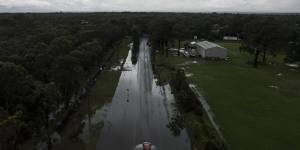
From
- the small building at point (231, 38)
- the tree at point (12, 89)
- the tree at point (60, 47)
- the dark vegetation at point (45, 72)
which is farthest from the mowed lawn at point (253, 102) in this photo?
the small building at point (231, 38)

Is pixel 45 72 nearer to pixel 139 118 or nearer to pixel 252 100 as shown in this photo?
pixel 139 118

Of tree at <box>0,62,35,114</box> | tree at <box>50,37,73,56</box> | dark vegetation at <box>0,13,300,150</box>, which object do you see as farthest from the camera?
tree at <box>50,37,73,56</box>

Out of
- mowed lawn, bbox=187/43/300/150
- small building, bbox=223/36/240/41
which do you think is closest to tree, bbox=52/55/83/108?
mowed lawn, bbox=187/43/300/150

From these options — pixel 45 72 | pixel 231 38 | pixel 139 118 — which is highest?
pixel 45 72

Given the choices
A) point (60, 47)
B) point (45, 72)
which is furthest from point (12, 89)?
point (60, 47)

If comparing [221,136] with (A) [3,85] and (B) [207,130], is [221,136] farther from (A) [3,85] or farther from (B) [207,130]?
(A) [3,85]

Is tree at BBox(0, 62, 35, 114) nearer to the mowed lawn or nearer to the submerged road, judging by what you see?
the submerged road

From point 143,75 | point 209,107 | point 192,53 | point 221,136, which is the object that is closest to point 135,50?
point 192,53
